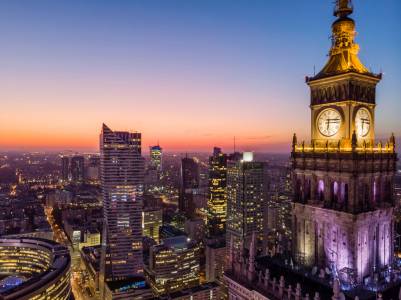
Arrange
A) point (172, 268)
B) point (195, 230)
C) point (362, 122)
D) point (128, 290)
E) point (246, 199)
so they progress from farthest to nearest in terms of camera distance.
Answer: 1. point (195, 230)
2. point (246, 199)
3. point (172, 268)
4. point (128, 290)
5. point (362, 122)

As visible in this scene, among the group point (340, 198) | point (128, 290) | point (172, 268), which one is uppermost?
point (340, 198)

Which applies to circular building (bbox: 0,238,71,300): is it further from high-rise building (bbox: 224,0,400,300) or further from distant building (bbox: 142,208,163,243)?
distant building (bbox: 142,208,163,243)

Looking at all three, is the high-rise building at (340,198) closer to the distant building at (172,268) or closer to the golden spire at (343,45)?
the golden spire at (343,45)

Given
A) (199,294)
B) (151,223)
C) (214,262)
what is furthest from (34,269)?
(151,223)

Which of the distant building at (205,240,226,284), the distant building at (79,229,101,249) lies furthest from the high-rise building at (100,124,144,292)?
the distant building at (79,229,101,249)

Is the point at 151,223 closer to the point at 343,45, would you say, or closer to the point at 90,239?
the point at 90,239

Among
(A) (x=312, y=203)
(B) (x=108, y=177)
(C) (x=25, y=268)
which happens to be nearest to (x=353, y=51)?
(A) (x=312, y=203)

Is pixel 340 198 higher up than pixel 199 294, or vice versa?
pixel 340 198
